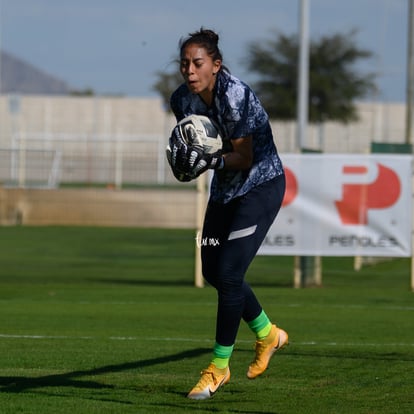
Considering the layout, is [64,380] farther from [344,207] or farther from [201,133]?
[344,207]

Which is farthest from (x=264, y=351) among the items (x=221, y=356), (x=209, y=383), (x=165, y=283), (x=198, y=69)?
(x=165, y=283)

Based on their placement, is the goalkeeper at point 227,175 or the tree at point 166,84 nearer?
the goalkeeper at point 227,175

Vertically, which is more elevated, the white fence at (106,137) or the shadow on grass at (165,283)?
the white fence at (106,137)

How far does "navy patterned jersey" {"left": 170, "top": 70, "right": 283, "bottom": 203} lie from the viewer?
7.58 m

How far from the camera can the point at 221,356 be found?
306 inches

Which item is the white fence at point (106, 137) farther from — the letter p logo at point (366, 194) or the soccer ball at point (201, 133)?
the soccer ball at point (201, 133)

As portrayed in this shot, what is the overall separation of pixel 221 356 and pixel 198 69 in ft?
6.09

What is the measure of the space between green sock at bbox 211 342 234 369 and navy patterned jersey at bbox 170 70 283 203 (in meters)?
0.96

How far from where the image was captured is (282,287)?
1756 centimetres

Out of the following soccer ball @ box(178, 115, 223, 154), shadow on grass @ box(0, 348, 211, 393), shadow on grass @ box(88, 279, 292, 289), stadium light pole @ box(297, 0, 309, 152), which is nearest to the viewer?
soccer ball @ box(178, 115, 223, 154)

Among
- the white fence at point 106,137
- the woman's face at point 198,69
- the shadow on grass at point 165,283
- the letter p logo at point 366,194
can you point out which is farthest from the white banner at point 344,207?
the white fence at point 106,137

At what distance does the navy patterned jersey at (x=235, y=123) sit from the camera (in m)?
7.58

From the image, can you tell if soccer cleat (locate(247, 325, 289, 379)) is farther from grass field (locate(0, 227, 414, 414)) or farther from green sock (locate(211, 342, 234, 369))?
green sock (locate(211, 342, 234, 369))

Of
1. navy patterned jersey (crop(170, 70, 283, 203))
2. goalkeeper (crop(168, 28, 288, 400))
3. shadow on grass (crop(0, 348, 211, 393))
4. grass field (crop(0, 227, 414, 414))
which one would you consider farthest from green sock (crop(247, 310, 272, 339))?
shadow on grass (crop(0, 348, 211, 393))
